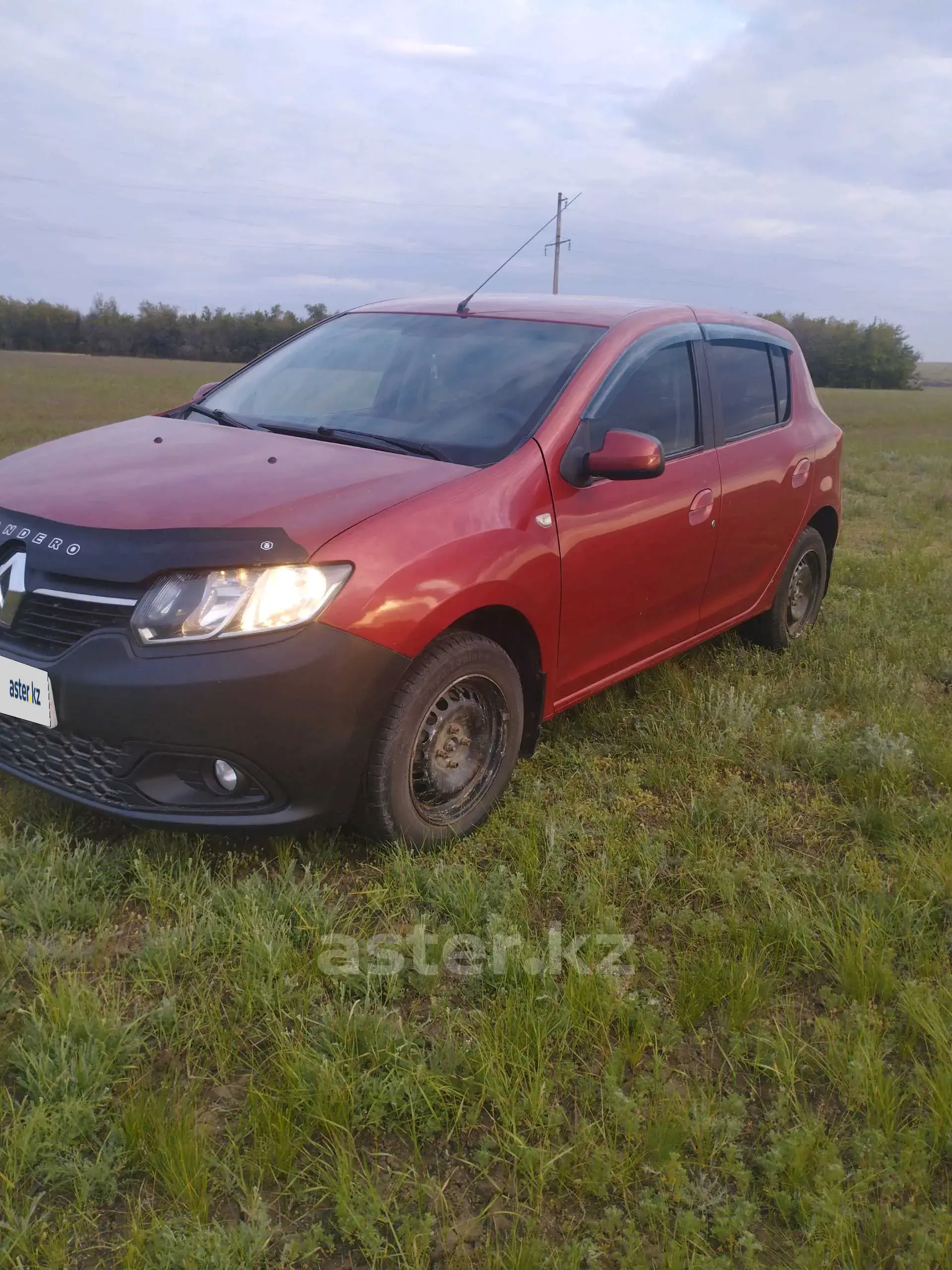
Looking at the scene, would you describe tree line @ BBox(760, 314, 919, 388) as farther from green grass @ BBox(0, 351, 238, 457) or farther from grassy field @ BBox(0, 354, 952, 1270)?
grassy field @ BBox(0, 354, 952, 1270)

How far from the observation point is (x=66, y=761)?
8.86ft

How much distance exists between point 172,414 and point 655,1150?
3.30 meters

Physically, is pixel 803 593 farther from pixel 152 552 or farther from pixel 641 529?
pixel 152 552

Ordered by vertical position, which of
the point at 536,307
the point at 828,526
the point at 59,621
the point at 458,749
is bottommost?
the point at 458,749

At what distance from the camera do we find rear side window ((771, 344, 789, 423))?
4.94 m

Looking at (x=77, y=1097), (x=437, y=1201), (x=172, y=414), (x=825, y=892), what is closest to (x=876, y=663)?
(x=825, y=892)

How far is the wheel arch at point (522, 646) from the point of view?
3.10m

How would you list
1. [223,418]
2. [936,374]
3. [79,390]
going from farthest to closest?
[936,374] → [79,390] → [223,418]

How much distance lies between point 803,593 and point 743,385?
54.6 inches

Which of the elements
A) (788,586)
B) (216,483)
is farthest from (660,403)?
(216,483)

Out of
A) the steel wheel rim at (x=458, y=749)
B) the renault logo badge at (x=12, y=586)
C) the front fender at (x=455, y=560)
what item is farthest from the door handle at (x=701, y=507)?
the renault logo badge at (x=12, y=586)

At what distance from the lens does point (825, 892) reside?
2.98 m

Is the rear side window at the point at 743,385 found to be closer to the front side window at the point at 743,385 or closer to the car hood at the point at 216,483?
the front side window at the point at 743,385

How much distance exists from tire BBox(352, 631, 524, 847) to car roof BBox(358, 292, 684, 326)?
4.94 ft
